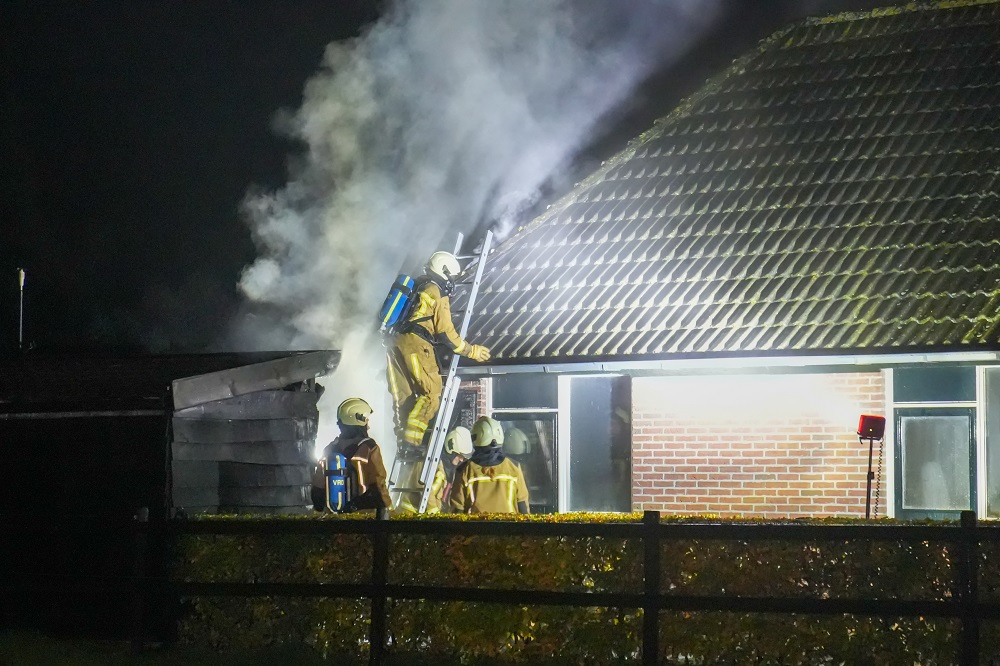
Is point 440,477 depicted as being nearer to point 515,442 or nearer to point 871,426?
point 515,442

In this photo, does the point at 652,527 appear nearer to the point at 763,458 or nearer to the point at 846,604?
the point at 846,604

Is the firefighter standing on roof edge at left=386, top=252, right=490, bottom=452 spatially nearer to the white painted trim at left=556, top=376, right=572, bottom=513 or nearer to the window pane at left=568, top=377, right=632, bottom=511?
the white painted trim at left=556, top=376, right=572, bottom=513

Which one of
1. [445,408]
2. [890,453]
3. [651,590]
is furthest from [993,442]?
[651,590]

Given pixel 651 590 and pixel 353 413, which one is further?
pixel 353 413

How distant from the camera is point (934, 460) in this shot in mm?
10609

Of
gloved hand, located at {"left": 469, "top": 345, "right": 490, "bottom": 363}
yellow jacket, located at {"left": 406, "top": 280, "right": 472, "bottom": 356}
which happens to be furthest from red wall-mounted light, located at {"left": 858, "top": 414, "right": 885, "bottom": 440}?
yellow jacket, located at {"left": 406, "top": 280, "right": 472, "bottom": 356}

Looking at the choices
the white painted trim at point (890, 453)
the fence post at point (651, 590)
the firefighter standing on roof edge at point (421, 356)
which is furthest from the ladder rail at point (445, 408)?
the white painted trim at point (890, 453)

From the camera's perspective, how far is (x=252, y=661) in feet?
23.9

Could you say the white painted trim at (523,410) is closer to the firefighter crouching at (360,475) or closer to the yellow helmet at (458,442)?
the yellow helmet at (458,442)

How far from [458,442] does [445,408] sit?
1.96ft

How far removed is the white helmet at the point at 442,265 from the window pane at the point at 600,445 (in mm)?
1953

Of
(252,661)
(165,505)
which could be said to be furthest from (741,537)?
(165,505)

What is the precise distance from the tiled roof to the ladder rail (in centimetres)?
51

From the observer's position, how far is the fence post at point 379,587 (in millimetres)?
7082
